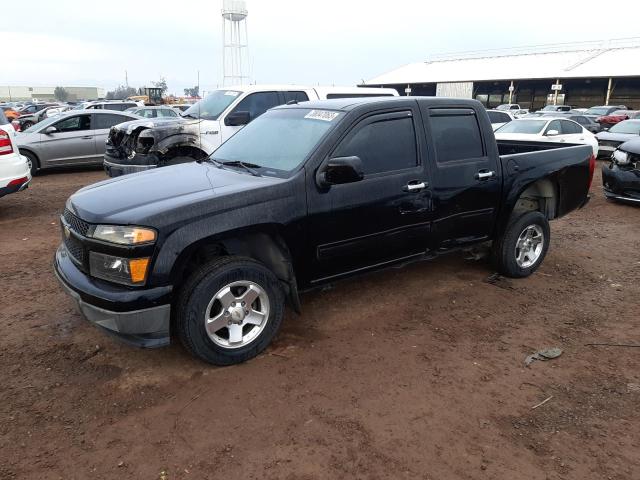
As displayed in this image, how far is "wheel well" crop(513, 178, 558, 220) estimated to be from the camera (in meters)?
5.45

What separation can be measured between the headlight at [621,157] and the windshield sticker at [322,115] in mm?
6794

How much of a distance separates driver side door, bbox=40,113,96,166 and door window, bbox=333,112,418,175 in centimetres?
1033

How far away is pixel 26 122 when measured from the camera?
74.7ft

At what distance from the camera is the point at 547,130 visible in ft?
41.9

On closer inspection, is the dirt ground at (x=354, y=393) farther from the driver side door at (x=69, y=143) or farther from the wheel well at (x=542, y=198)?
the driver side door at (x=69, y=143)

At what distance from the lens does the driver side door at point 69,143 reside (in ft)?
38.5

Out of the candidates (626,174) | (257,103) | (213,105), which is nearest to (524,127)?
(626,174)

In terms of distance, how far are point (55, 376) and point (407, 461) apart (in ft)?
7.96

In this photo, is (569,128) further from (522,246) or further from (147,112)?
(147,112)

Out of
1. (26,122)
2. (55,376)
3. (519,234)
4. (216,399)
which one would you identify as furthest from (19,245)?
(26,122)

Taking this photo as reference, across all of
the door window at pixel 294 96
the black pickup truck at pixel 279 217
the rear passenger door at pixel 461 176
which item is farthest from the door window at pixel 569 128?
the rear passenger door at pixel 461 176

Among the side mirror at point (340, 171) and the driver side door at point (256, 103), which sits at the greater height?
the driver side door at point (256, 103)

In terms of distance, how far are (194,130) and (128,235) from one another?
563cm

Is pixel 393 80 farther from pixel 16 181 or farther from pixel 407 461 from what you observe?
pixel 407 461
